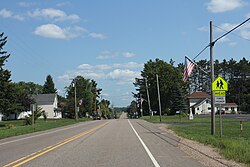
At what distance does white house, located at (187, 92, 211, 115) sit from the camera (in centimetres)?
12050

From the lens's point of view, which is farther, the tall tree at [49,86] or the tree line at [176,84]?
the tall tree at [49,86]

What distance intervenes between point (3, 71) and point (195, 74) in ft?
385

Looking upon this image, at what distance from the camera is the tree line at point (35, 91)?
2180 inches

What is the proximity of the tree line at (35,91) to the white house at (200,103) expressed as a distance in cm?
3425

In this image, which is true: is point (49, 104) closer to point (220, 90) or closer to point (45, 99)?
point (45, 99)

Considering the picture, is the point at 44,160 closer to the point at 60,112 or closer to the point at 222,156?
the point at 222,156

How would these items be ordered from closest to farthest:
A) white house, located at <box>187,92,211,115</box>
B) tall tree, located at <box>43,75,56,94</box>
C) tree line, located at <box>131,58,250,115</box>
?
tree line, located at <box>131,58,250,115</box> → white house, located at <box>187,92,211,115</box> → tall tree, located at <box>43,75,56,94</box>

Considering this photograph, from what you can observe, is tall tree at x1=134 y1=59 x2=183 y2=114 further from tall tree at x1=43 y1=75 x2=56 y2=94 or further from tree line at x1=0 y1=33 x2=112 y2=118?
tall tree at x1=43 y1=75 x2=56 y2=94

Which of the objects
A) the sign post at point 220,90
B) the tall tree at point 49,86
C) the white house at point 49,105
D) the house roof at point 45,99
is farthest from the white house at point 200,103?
the sign post at point 220,90

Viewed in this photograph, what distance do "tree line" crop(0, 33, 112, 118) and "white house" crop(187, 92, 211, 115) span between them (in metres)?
34.2

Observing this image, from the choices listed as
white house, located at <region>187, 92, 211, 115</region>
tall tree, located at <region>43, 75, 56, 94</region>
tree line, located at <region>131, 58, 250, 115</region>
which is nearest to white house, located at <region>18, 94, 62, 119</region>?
tree line, located at <region>131, 58, 250, 115</region>

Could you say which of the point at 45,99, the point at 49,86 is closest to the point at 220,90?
the point at 45,99

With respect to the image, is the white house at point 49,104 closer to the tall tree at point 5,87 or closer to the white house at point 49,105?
the white house at point 49,105

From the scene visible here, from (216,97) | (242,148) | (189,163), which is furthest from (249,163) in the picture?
(216,97)
